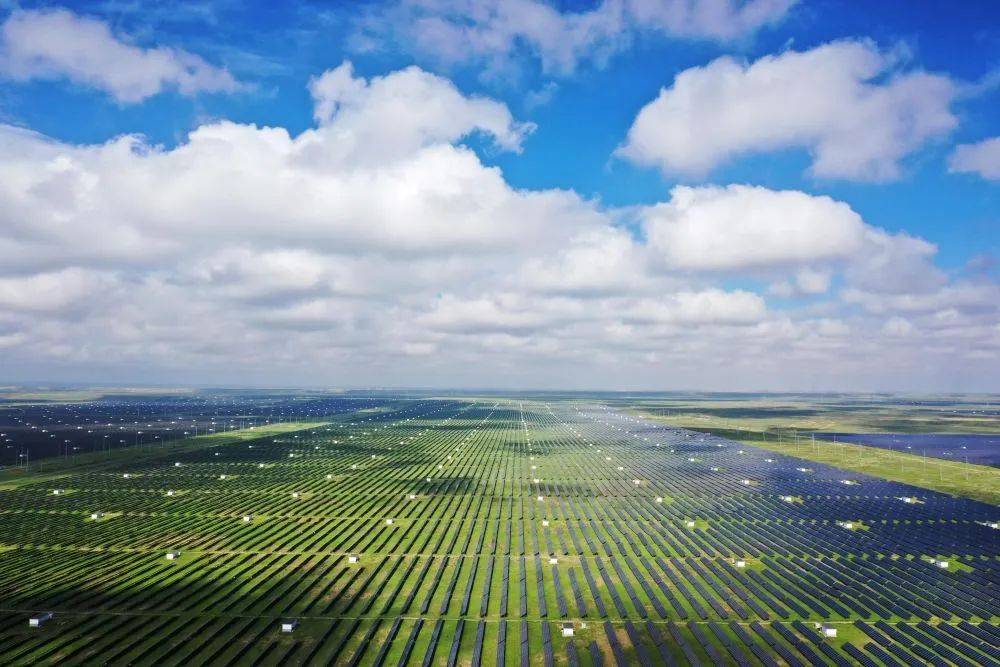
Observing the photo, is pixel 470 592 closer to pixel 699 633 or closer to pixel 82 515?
pixel 699 633

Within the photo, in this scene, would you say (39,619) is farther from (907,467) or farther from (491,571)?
(907,467)

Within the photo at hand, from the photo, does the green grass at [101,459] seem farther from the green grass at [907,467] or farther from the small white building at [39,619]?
the green grass at [907,467]

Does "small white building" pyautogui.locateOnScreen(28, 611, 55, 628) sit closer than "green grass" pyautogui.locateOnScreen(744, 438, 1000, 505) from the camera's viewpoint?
Yes

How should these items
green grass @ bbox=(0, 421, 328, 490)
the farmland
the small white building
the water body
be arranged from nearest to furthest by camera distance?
the farmland
the small white building
green grass @ bbox=(0, 421, 328, 490)
the water body

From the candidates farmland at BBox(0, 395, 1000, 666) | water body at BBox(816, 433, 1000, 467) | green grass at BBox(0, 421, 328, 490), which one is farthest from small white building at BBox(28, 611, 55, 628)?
water body at BBox(816, 433, 1000, 467)

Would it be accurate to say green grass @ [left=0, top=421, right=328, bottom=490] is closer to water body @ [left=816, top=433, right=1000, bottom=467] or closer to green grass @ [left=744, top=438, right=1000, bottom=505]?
green grass @ [left=744, top=438, right=1000, bottom=505]

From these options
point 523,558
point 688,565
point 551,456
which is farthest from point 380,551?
point 551,456
